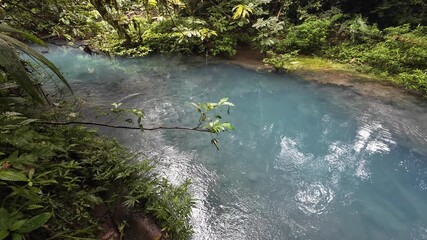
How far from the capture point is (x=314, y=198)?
2.95 meters

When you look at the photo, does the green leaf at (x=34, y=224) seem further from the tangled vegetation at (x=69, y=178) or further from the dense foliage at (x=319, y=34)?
the dense foliage at (x=319, y=34)

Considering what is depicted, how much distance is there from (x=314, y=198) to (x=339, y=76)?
383 cm

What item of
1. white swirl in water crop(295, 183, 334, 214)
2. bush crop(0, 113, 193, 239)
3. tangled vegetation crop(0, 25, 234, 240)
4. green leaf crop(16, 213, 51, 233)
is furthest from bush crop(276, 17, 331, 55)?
green leaf crop(16, 213, 51, 233)

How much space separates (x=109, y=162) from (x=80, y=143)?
30cm

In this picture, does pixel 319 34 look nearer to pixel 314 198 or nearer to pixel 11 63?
pixel 314 198

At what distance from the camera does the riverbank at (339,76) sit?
16.8 ft

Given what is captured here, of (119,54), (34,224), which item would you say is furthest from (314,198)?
(119,54)

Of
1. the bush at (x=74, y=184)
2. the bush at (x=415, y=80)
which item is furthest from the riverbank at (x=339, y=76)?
the bush at (x=74, y=184)

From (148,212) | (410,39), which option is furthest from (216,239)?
(410,39)

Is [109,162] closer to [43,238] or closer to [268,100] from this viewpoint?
[43,238]

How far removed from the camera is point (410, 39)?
5.85m

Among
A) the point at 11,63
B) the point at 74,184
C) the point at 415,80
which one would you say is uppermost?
the point at 11,63

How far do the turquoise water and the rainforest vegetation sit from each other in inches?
16.5

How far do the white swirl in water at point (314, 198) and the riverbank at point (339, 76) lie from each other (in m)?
2.82
